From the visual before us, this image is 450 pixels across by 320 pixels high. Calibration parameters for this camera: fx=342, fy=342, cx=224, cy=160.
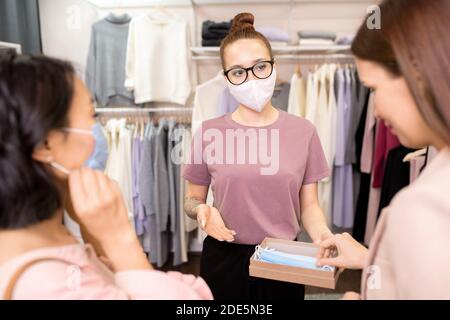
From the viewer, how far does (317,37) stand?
7.14 feet

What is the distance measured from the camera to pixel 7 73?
484mm

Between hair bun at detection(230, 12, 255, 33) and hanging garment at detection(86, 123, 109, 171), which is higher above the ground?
hair bun at detection(230, 12, 255, 33)

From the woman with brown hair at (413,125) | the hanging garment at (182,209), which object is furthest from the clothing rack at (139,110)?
the woman with brown hair at (413,125)

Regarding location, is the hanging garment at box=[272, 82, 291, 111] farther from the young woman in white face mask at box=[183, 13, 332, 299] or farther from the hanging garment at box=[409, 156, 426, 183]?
the young woman in white face mask at box=[183, 13, 332, 299]

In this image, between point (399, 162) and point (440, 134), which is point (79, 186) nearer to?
point (440, 134)

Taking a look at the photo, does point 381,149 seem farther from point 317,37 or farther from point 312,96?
point 317,37

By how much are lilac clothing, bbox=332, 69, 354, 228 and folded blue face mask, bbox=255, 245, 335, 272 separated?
1.41m

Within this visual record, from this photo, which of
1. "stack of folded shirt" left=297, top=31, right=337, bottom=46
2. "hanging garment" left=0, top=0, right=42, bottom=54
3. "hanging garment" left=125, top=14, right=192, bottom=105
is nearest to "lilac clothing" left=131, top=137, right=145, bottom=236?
"hanging garment" left=125, top=14, right=192, bottom=105

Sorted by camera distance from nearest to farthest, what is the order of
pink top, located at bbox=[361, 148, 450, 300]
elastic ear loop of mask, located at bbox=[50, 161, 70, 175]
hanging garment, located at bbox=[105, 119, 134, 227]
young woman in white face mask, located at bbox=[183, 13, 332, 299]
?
pink top, located at bbox=[361, 148, 450, 300] → elastic ear loop of mask, located at bbox=[50, 161, 70, 175] → young woman in white face mask, located at bbox=[183, 13, 332, 299] → hanging garment, located at bbox=[105, 119, 134, 227]

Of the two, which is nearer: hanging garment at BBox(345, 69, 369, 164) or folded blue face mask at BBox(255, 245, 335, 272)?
folded blue face mask at BBox(255, 245, 335, 272)

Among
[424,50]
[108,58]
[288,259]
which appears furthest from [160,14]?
[424,50]

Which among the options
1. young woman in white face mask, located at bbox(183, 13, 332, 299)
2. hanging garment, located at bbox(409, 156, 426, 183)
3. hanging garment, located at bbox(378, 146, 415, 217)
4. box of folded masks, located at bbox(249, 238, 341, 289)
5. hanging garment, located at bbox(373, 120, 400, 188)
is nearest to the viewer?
box of folded masks, located at bbox(249, 238, 341, 289)

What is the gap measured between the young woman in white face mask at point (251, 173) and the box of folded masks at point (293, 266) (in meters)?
0.18

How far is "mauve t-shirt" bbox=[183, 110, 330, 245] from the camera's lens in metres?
1.08
